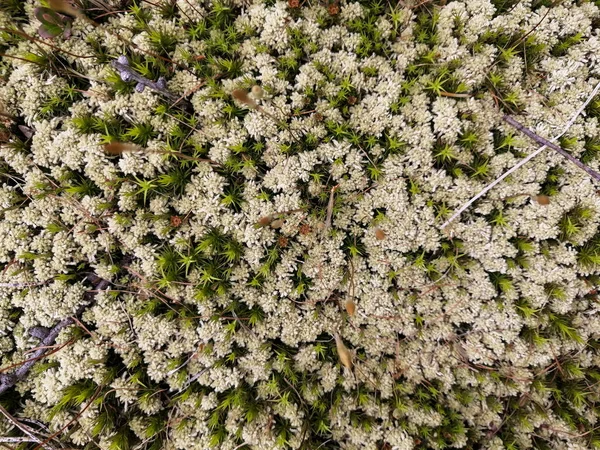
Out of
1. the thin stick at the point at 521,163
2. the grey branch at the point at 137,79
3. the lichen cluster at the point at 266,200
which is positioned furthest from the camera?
the thin stick at the point at 521,163

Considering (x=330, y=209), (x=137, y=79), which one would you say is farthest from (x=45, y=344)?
(x=330, y=209)

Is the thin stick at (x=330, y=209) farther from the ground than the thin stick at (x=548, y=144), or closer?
closer

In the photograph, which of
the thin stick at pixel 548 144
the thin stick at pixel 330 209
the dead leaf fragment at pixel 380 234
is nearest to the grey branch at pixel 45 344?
the thin stick at pixel 330 209

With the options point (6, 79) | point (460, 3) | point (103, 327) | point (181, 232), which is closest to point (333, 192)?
point (181, 232)

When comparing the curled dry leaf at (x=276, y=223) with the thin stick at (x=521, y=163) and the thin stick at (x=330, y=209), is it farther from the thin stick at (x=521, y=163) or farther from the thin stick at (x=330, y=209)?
the thin stick at (x=521, y=163)

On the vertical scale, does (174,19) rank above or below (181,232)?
above

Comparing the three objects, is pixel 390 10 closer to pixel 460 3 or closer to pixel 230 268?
pixel 460 3

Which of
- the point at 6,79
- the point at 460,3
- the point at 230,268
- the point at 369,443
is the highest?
the point at 460,3

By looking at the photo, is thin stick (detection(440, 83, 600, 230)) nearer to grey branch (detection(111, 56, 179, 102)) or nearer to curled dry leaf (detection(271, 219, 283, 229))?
curled dry leaf (detection(271, 219, 283, 229))
